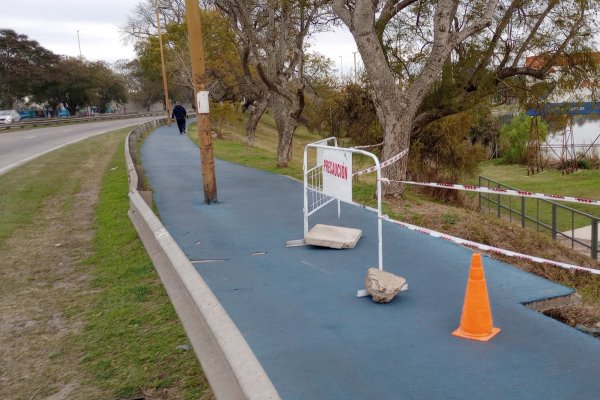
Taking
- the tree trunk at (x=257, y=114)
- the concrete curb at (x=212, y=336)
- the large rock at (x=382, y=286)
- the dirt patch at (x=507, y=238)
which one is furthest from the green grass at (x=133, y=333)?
the tree trunk at (x=257, y=114)

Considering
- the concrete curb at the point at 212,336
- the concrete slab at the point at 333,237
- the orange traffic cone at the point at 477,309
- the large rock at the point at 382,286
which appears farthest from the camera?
the concrete slab at the point at 333,237

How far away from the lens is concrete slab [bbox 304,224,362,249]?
7.93m

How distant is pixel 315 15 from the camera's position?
63.3ft

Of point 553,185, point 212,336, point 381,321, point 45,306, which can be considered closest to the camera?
point 212,336

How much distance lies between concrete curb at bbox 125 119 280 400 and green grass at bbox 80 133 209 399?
0.39 meters

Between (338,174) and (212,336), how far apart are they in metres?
3.88

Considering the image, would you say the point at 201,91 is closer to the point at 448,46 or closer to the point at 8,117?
the point at 448,46

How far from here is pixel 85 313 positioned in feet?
20.2

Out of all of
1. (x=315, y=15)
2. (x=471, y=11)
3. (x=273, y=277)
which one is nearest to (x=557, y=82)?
(x=471, y=11)

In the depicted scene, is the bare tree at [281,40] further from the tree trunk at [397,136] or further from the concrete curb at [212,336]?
the concrete curb at [212,336]

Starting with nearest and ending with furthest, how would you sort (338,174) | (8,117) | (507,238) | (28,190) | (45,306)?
(45,306) < (338,174) < (507,238) < (28,190) < (8,117)

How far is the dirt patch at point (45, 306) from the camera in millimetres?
4633

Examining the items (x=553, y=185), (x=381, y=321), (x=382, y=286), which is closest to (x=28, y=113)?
(x=553, y=185)

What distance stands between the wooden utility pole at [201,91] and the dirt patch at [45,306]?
237cm
